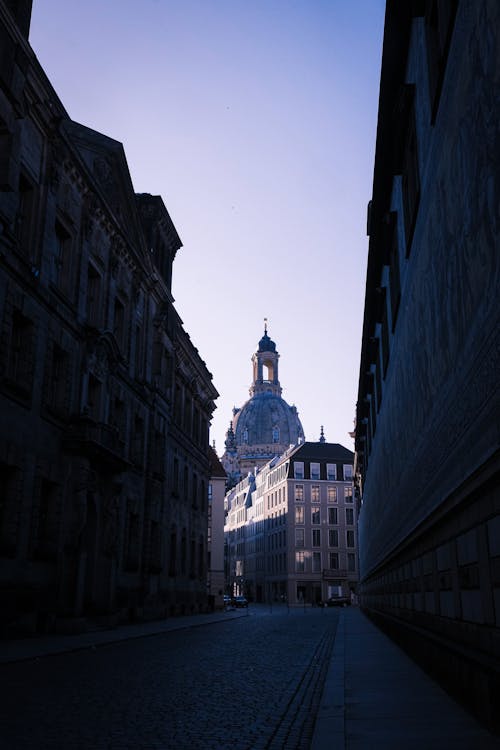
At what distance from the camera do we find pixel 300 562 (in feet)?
323

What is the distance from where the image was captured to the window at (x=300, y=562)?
322 feet

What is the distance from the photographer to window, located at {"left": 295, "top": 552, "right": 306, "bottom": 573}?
→ 322 feet

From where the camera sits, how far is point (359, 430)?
135 ft

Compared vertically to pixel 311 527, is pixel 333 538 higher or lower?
lower

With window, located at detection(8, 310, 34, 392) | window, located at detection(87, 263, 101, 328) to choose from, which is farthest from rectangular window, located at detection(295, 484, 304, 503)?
window, located at detection(8, 310, 34, 392)

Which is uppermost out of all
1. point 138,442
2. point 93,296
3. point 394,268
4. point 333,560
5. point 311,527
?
point 93,296

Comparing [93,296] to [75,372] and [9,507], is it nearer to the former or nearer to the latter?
[75,372]

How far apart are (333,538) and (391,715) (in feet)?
310

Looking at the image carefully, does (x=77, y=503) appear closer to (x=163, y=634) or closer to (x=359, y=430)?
(x=163, y=634)

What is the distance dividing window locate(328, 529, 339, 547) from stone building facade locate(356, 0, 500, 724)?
85922 millimetres

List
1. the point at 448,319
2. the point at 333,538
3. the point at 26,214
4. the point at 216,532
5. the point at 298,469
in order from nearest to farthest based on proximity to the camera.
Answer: the point at 448,319 < the point at 26,214 < the point at 216,532 < the point at 333,538 < the point at 298,469

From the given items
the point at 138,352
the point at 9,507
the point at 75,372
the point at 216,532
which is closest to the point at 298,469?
the point at 216,532

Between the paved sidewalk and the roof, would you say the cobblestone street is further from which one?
the roof

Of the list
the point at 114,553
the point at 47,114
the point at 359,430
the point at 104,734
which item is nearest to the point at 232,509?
the point at 359,430
